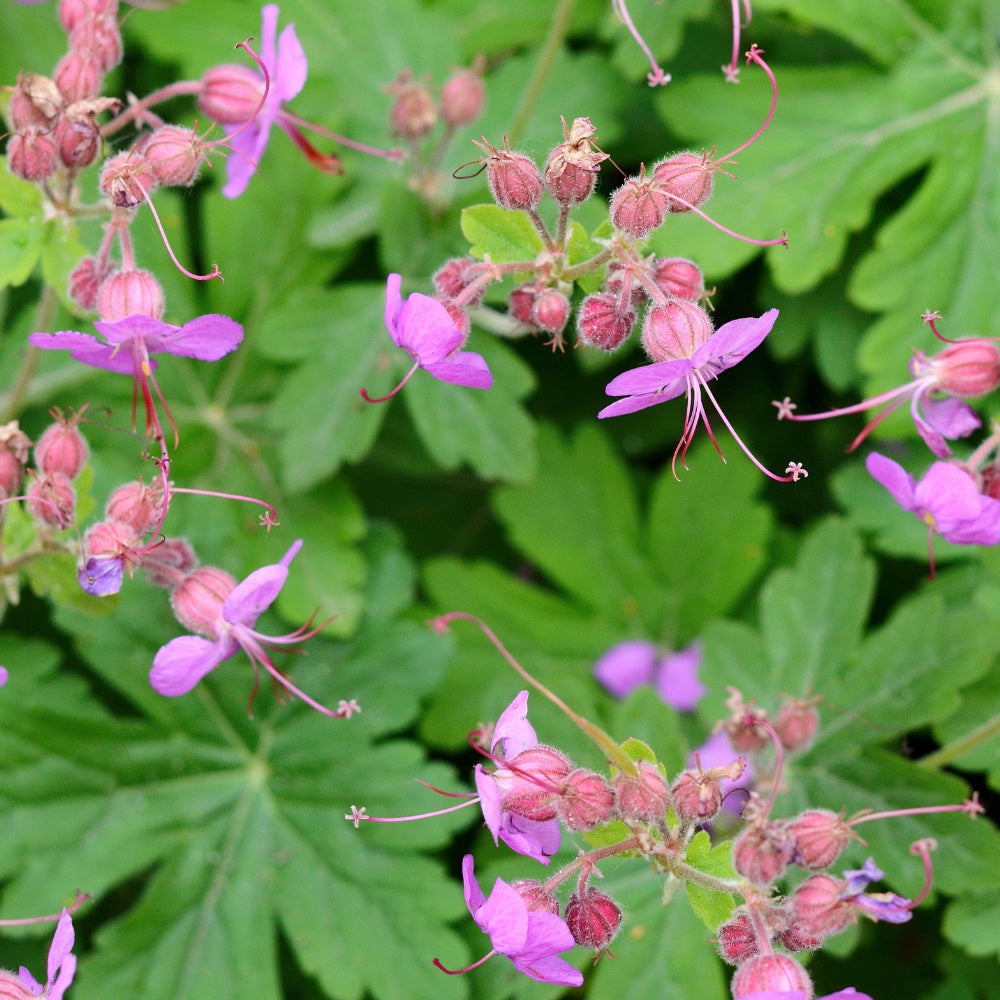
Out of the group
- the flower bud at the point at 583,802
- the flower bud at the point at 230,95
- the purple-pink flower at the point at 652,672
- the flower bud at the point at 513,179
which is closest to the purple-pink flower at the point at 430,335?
the flower bud at the point at 513,179

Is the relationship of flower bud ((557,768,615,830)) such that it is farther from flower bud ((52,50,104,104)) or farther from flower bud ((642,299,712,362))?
flower bud ((52,50,104,104))

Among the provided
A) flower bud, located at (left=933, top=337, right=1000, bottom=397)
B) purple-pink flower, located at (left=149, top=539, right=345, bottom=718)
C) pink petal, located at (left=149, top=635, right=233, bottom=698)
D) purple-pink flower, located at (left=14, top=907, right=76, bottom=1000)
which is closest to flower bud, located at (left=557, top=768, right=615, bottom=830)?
purple-pink flower, located at (left=149, top=539, right=345, bottom=718)

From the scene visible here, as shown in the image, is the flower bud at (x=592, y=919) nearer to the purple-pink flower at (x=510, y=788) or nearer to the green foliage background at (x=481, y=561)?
the purple-pink flower at (x=510, y=788)

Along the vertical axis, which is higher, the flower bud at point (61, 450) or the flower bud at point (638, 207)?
the flower bud at point (638, 207)

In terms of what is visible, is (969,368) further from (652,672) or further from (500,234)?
(652,672)

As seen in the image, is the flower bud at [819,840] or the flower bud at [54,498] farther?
the flower bud at [54,498]

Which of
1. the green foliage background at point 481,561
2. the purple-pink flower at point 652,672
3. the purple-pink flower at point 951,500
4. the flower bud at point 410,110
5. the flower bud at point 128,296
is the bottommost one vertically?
the purple-pink flower at point 652,672

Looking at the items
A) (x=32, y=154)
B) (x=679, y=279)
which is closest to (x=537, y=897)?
(x=679, y=279)
